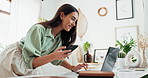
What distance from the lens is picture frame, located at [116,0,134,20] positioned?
11.5ft

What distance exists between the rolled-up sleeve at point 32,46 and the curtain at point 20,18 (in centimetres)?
218

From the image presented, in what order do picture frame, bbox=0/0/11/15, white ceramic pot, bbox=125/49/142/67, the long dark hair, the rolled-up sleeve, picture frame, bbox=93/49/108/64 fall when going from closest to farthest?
the rolled-up sleeve
the long dark hair
white ceramic pot, bbox=125/49/142/67
picture frame, bbox=0/0/11/15
picture frame, bbox=93/49/108/64

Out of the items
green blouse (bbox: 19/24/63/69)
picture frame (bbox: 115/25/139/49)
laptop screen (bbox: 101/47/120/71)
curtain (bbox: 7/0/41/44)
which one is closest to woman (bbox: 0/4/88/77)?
green blouse (bbox: 19/24/63/69)

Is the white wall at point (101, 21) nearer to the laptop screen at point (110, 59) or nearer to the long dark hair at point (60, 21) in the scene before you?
the long dark hair at point (60, 21)

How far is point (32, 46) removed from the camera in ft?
3.39

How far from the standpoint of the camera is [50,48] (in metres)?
1.32

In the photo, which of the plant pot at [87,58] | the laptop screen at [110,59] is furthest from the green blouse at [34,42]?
the plant pot at [87,58]

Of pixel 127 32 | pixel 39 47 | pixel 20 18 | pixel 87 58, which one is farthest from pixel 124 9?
pixel 39 47

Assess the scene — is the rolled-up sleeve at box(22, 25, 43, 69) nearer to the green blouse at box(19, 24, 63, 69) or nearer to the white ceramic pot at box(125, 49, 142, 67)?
the green blouse at box(19, 24, 63, 69)

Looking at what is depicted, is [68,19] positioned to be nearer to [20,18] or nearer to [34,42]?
[34,42]

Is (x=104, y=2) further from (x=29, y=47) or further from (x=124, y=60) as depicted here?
(x=29, y=47)

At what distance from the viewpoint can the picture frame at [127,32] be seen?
341cm

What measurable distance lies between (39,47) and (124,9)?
9.49ft

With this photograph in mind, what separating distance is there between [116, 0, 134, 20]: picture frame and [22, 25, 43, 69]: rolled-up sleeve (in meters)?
2.78
